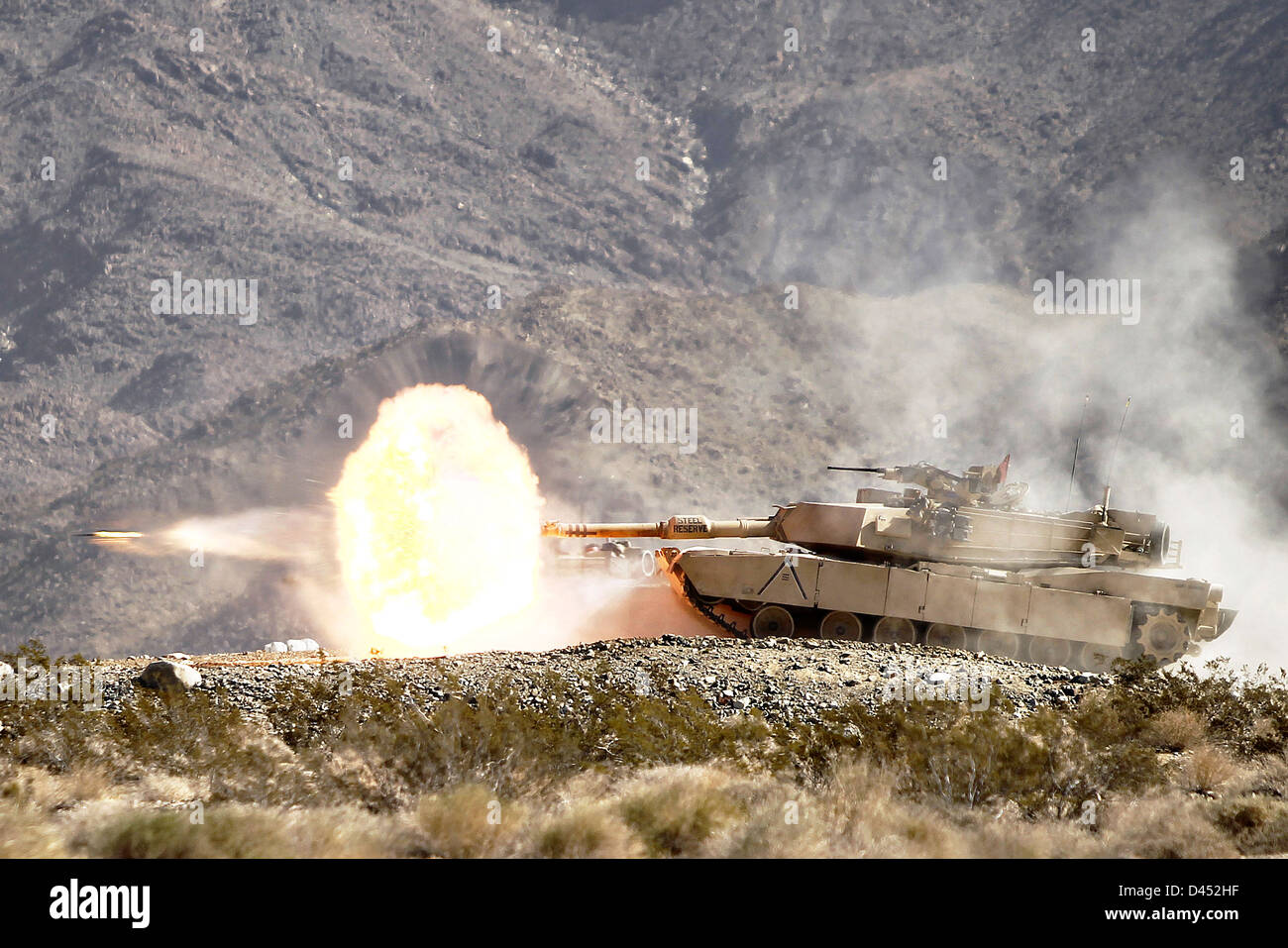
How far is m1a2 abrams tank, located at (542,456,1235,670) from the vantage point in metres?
22.4

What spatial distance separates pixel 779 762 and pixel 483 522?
1239 cm

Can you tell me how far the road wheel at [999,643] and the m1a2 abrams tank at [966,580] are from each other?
17mm

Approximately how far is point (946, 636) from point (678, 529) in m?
5.04

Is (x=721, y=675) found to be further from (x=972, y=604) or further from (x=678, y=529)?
(x=678, y=529)

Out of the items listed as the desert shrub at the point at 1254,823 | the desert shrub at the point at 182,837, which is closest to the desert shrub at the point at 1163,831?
the desert shrub at the point at 1254,823

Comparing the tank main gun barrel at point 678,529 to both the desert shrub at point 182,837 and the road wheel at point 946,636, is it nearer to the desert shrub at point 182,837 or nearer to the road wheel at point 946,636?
the road wheel at point 946,636

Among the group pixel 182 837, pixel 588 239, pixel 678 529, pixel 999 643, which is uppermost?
pixel 588 239

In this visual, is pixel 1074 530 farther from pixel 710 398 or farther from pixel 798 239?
pixel 798 239

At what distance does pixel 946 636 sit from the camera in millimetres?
22984

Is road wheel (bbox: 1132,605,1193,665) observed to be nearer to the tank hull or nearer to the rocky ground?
the tank hull

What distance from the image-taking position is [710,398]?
71375mm

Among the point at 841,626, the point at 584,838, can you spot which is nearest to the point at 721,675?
the point at 841,626

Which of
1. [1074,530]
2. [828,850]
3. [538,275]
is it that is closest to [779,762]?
[828,850]
